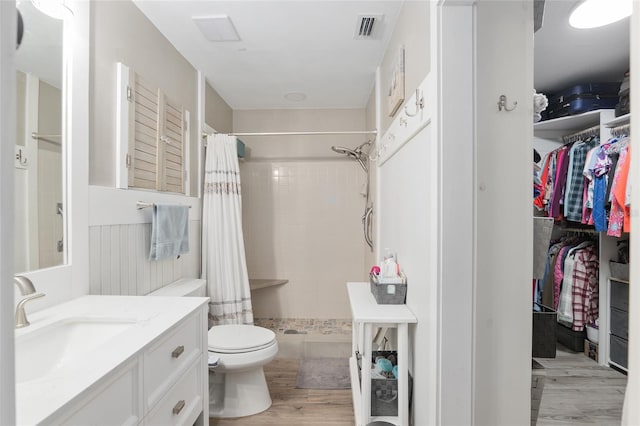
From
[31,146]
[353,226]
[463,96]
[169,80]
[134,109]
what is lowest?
[353,226]

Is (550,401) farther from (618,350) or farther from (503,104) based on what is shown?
(503,104)

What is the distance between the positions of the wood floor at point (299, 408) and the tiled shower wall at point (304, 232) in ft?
3.89

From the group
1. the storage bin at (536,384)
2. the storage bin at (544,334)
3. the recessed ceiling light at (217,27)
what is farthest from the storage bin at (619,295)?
the recessed ceiling light at (217,27)

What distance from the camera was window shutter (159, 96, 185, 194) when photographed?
6.72 ft

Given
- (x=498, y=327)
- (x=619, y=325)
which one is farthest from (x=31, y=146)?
(x=619, y=325)

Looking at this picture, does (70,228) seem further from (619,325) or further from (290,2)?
(619,325)

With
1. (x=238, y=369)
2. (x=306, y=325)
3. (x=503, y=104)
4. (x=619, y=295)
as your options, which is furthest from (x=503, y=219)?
(x=306, y=325)

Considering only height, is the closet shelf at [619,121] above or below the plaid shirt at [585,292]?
above

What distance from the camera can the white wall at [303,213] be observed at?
3492 millimetres

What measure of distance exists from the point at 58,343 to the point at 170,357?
1.18 ft

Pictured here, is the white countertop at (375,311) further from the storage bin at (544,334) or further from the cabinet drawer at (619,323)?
the cabinet drawer at (619,323)

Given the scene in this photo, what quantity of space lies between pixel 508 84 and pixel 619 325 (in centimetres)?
230

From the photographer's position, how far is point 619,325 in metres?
2.34

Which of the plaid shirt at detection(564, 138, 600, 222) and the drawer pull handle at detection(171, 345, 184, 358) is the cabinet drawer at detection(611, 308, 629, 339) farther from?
the drawer pull handle at detection(171, 345, 184, 358)
